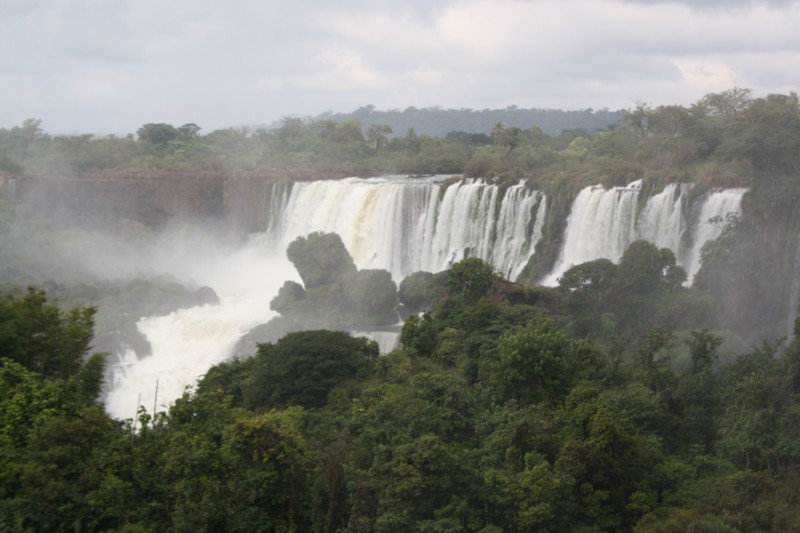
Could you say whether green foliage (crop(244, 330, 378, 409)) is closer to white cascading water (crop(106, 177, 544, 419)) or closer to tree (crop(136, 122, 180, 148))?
white cascading water (crop(106, 177, 544, 419))

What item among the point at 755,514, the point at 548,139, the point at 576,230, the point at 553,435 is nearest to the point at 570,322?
the point at 576,230

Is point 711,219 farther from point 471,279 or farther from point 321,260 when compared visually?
point 321,260

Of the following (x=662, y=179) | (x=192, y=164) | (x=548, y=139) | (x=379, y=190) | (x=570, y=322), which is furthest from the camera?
(x=548, y=139)

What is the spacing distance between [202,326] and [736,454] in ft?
73.7

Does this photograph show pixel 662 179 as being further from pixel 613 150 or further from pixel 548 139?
pixel 548 139

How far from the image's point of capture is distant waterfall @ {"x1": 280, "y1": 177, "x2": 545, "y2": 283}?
33.2 meters

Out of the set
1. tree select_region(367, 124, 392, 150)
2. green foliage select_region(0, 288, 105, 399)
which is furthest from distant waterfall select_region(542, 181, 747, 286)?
tree select_region(367, 124, 392, 150)

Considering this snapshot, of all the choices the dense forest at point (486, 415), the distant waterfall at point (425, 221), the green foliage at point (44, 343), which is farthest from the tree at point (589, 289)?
the green foliage at point (44, 343)

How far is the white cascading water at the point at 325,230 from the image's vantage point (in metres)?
30.7

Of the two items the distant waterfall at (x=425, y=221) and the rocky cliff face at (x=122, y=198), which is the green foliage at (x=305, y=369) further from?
the rocky cliff face at (x=122, y=198)

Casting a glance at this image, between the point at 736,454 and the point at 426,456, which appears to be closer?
the point at 426,456

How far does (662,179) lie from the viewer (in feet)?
95.0

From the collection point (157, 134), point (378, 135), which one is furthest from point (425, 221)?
point (157, 134)

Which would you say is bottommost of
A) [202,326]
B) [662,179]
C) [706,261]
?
Result: [202,326]
